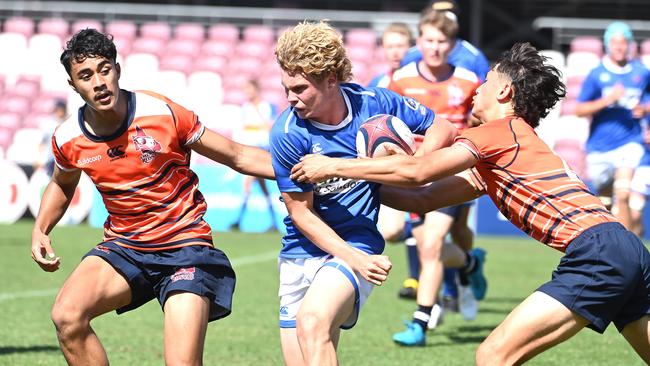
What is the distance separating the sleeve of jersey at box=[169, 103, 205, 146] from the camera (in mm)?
5480

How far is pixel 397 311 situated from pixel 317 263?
Answer: 4.75m

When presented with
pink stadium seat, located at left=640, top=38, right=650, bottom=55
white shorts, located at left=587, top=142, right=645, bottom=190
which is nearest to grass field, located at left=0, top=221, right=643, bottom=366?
white shorts, located at left=587, top=142, right=645, bottom=190

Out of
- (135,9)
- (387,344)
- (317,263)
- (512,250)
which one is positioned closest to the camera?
(317,263)

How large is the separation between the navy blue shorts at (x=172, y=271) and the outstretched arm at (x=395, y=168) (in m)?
0.87

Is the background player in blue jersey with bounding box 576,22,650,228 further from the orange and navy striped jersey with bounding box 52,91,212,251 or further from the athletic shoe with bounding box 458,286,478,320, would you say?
the orange and navy striped jersey with bounding box 52,91,212,251

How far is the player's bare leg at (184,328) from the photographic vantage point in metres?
5.08

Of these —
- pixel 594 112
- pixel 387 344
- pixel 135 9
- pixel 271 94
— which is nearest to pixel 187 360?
pixel 387 344

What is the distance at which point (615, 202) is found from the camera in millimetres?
11453

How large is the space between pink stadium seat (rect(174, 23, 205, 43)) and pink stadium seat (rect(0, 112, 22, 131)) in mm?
3865

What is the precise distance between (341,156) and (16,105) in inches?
719

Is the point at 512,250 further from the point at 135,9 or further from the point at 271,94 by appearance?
the point at 135,9

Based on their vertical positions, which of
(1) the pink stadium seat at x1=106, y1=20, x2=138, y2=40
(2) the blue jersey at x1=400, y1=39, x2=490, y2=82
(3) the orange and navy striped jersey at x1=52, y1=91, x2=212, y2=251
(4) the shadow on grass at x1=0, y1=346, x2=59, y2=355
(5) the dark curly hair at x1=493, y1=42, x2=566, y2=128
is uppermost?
(5) the dark curly hair at x1=493, y1=42, x2=566, y2=128

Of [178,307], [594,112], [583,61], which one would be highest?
[178,307]

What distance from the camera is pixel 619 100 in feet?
37.7
